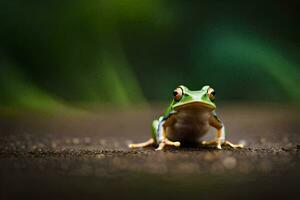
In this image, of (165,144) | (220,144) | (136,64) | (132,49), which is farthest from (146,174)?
(136,64)

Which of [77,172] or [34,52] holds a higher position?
[34,52]

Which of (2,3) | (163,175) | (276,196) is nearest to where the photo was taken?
(276,196)

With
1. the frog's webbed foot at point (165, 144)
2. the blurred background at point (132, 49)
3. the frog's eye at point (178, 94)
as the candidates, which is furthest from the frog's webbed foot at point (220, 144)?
the blurred background at point (132, 49)

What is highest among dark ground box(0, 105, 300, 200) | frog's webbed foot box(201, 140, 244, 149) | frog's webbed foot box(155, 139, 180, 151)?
frog's webbed foot box(201, 140, 244, 149)

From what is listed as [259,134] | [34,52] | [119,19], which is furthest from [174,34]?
[259,134]

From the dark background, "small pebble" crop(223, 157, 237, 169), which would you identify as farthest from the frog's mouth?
the dark background

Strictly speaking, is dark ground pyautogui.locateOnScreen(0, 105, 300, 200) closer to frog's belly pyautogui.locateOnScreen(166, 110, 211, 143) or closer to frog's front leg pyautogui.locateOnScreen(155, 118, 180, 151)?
frog's front leg pyautogui.locateOnScreen(155, 118, 180, 151)

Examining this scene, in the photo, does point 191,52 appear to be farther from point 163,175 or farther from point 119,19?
point 163,175

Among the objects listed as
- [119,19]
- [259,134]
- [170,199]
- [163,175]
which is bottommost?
[170,199]
